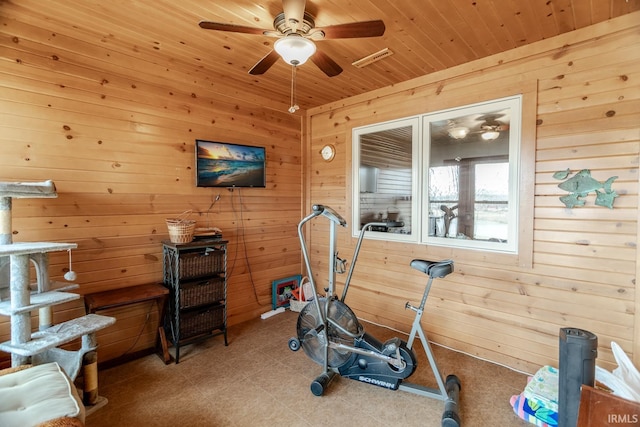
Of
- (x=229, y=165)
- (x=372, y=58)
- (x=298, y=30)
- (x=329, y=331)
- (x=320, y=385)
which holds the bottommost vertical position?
(x=320, y=385)

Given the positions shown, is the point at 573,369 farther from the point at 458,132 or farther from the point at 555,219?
the point at 458,132

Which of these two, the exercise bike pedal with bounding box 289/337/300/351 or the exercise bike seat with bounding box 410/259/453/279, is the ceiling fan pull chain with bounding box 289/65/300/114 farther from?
the exercise bike pedal with bounding box 289/337/300/351

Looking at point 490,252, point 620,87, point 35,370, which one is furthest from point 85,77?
point 620,87

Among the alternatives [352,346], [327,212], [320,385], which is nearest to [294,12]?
[327,212]

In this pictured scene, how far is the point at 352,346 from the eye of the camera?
8.01 ft

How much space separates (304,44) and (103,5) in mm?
1361

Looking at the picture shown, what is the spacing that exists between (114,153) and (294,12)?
203cm

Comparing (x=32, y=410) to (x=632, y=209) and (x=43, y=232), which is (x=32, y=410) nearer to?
(x=43, y=232)

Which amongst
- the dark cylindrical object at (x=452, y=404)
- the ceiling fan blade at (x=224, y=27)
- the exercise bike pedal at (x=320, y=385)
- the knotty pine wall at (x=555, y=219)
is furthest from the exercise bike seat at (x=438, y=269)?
the ceiling fan blade at (x=224, y=27)

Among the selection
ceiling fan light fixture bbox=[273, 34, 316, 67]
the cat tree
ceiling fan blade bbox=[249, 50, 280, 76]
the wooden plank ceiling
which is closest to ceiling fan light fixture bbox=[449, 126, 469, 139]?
the wooden plank ceiling

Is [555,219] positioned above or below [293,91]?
below

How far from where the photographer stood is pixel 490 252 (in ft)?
9.12

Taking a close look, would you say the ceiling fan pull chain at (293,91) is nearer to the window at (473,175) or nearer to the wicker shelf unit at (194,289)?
the window at (473,175)

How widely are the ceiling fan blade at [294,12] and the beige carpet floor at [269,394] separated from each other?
8.45 feet
